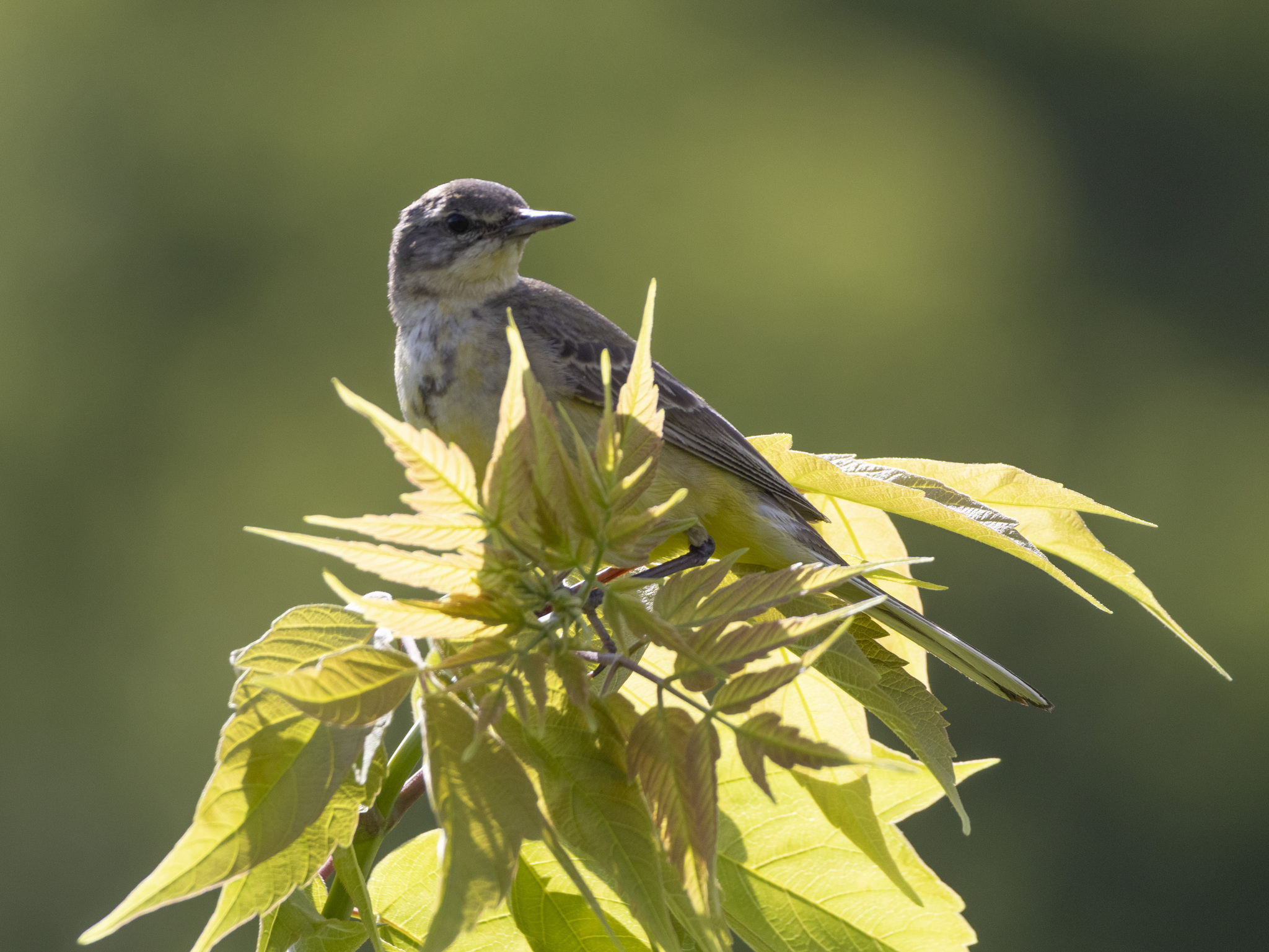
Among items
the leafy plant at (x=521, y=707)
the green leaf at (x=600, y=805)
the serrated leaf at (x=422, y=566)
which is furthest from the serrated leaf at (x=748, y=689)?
the serrated leaf at (x=422, y=566)

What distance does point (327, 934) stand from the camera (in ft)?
5.64

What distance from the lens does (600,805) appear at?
150 centimetres

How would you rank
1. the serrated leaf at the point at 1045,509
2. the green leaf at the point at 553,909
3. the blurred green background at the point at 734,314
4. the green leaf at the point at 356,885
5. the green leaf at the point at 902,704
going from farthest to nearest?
the blurred green background at the point at 734,314
the serrated leaf at the point at 1045,509
the green leaf at the point at 553,909
the green leaf at the point at 902,704
the green leaf at the point at 356,885

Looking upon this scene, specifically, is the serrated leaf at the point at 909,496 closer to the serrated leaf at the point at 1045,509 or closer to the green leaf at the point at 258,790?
Result: the serrated leaf at the point at 1045,509

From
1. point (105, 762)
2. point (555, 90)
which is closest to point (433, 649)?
point (105, 762)

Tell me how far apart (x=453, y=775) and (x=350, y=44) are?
30326 mm

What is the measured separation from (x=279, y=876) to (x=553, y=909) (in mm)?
480

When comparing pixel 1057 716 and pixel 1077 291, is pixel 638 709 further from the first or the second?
pixel 1077 291

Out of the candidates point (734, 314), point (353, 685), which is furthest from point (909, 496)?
point (734, 314)

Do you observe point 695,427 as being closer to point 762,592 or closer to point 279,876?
point 762,592

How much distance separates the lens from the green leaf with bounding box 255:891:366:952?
5.51ft

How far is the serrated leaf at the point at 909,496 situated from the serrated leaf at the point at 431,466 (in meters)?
0.82

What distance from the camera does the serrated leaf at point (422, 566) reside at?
4.30 feet

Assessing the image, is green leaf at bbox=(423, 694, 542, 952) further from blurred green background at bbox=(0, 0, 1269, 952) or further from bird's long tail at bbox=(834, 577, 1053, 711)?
blurred green background at bbox=(0, 0, 1269, 952)
